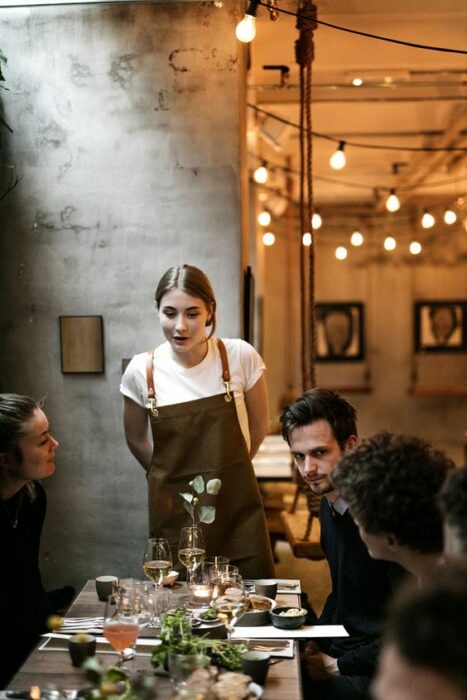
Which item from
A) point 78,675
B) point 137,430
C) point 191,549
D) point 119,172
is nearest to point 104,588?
point 191,549

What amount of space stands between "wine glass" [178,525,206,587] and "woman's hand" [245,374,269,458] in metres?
0.80

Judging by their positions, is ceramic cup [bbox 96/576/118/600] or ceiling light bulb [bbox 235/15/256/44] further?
ceiling light bulb [bbox 235/15/256/44]

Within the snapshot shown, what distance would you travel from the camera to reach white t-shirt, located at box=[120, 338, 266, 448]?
11.1 ft

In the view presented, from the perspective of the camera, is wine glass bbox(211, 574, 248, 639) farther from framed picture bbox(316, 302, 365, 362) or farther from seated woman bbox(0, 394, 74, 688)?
framed picture bbox(316, 302, 365, 362)

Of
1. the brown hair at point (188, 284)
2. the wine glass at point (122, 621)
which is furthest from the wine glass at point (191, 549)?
the brown hair at point (188, 284)

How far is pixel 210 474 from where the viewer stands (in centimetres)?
336

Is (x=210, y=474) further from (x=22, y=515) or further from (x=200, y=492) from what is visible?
(x=22, y=515)

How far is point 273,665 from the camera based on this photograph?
2.25 meters

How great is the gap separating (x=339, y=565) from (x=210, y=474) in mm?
791

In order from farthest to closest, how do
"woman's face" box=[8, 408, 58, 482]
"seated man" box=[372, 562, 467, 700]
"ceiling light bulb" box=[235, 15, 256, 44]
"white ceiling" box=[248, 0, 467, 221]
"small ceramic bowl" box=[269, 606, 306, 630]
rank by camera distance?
1. "white ceiling" box=[248, 0, 467, 221]
2. "ceiling light bulb" box=[235, 15, 256, 44]
3. "woman's face" box=[8, 408, 58, 482]
4. "small ceramic bowl" box=[269, 606, 306, 630]
5. "seated man" box=[372, 562, 467, 700]

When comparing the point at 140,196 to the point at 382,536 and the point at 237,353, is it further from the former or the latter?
the point at 382,536

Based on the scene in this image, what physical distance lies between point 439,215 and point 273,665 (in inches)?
418

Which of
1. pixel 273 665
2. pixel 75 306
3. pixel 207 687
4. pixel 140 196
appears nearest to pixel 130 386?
pixel 75 306

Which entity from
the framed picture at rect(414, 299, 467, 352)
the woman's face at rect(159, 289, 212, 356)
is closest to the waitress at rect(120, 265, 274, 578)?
the woman's face at rect(159, 289, 212, 356)
